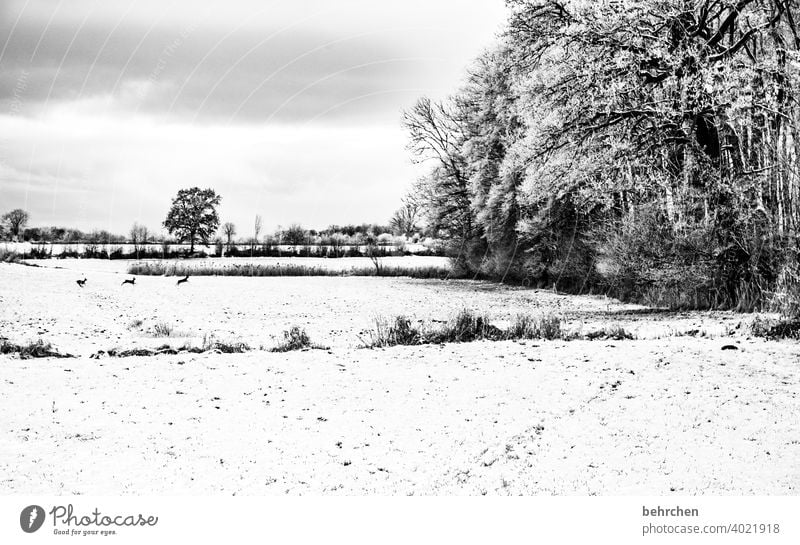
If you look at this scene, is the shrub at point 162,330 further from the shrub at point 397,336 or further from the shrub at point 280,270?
the shrub at point 280,270

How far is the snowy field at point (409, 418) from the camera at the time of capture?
368 centimetres

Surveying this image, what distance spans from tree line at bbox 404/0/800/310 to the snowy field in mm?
3624

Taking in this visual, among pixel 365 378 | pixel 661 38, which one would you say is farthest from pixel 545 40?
pixel 365 378

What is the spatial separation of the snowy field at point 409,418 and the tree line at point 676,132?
362cm

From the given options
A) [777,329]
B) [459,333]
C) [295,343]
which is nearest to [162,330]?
[295,343]

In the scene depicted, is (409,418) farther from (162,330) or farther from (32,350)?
(162,330)

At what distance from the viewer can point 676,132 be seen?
12.8 m

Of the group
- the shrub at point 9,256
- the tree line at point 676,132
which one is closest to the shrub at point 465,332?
the tree line at point 676,132

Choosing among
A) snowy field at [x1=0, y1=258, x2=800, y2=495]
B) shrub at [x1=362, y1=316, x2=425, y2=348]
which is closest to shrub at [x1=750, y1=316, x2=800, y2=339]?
snowy field at [x1=0, y1=258, x2=800, y2=495]

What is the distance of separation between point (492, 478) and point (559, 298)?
45.3 feet

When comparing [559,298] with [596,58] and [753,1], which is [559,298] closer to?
[596,58]

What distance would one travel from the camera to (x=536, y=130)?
13953 millimetres

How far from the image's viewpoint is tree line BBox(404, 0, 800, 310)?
11.0 m

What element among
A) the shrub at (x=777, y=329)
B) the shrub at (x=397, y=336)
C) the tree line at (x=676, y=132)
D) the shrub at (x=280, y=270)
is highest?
the tree line at (x=676, y=132)
